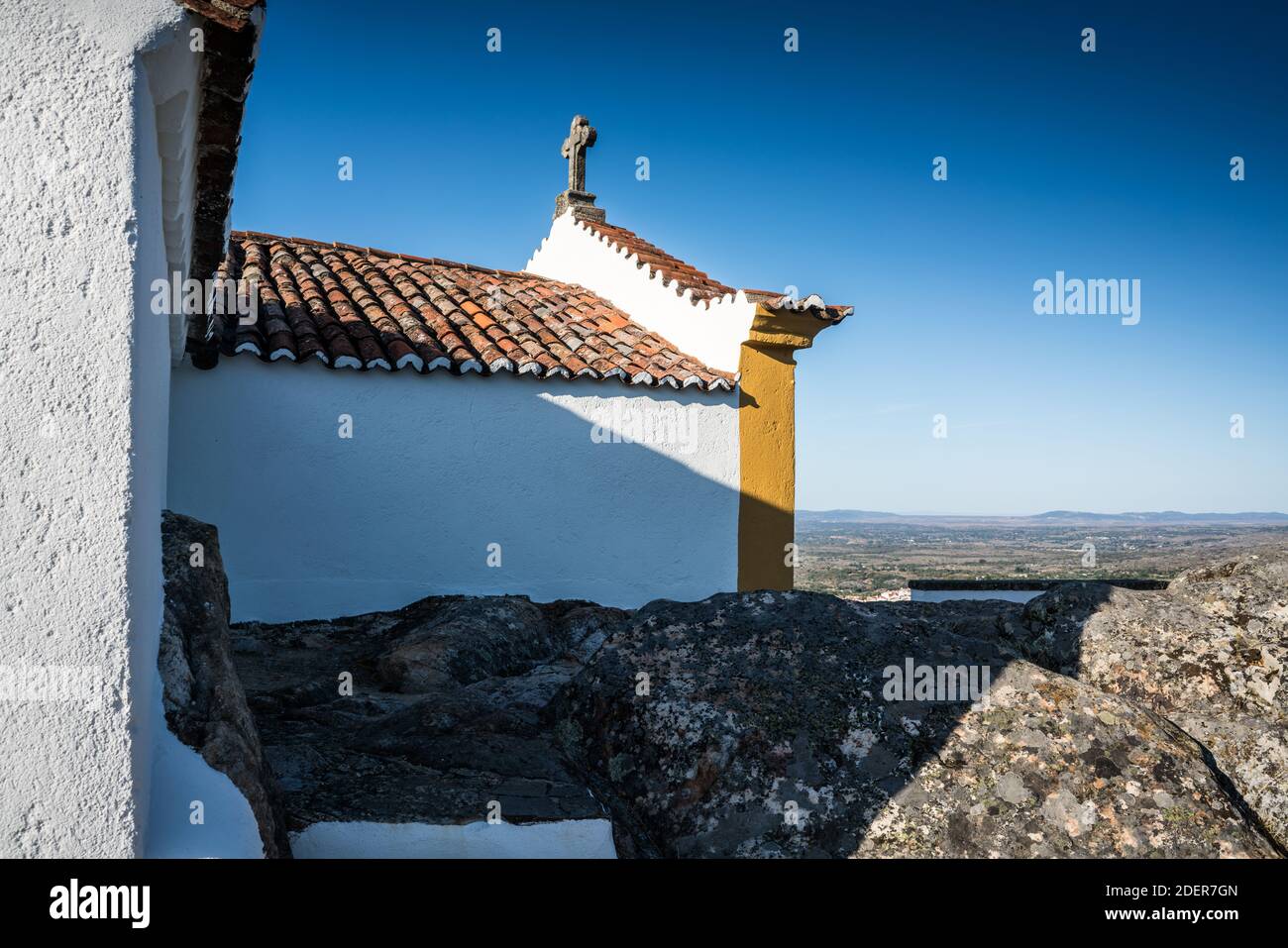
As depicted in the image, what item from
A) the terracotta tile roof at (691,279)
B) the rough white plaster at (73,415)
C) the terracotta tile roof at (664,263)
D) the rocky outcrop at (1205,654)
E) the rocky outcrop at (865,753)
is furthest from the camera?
the terracotta tile roof at (664,263)

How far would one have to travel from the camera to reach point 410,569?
723 cm

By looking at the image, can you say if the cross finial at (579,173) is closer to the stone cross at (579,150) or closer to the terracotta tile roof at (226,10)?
the stone cross at (579,150)

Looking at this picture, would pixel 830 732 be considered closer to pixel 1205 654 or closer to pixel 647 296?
pixel 1205 654

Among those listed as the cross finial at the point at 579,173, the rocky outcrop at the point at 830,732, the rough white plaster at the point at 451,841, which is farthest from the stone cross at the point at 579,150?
the rough white plaster at the point at 451,841

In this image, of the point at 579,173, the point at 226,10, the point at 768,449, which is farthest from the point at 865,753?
the point at 579,173

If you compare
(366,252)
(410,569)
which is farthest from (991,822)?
(366,252)

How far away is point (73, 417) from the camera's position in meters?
2.15

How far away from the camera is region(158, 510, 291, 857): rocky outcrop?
7.86 ft

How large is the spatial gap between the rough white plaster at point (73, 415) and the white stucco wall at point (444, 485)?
189 inches

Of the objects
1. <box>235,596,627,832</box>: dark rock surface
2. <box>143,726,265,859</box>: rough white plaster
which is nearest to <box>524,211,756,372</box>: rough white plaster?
<box>235,596,627,832</box>: dark rock surface

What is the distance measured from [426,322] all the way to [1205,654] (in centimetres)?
649

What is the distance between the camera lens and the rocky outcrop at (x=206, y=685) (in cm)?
240
